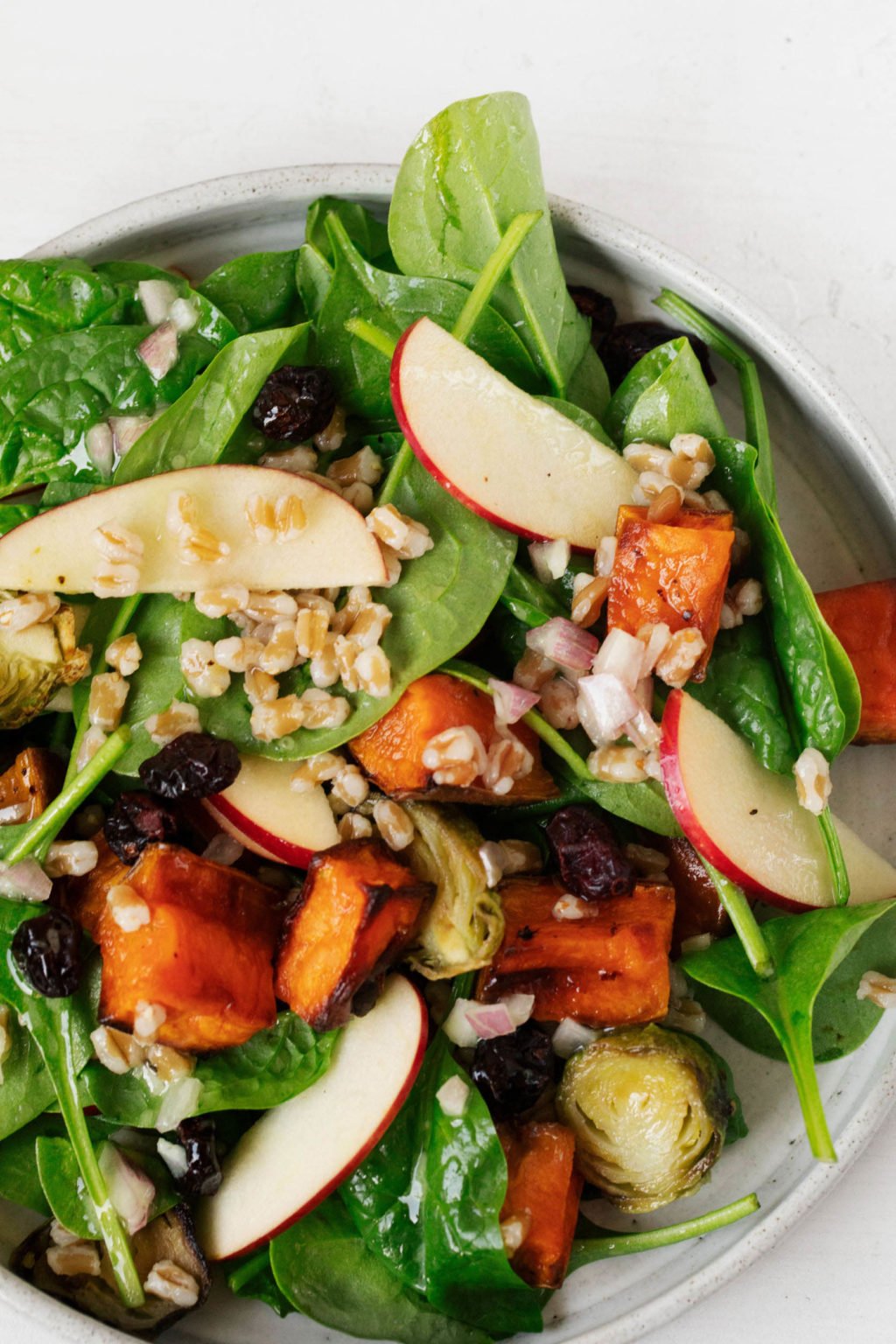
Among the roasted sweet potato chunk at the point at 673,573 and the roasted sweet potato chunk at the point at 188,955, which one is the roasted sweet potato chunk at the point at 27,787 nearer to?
the roasted sweet potato chunk at the point at 188,955

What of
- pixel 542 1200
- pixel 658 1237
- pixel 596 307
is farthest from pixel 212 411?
pixel 658 1237

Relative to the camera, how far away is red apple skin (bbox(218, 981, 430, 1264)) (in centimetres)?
192

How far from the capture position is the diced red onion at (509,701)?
192 centimetres

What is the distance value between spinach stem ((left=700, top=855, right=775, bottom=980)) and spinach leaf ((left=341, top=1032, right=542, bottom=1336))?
50 cm

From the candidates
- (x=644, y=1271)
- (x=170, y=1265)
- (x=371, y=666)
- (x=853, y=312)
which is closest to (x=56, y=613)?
(x=371, y=666)

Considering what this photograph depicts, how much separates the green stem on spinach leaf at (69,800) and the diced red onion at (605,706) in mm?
760

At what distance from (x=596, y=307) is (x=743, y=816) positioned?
3.31ft

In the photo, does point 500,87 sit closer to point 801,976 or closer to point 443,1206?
point 801,976

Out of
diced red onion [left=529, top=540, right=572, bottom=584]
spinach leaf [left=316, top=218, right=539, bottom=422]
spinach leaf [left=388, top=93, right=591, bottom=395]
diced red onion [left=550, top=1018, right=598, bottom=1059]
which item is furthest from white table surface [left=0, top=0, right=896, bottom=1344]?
diced red onion [left=550, top=1018, right=598, bottom=1059]

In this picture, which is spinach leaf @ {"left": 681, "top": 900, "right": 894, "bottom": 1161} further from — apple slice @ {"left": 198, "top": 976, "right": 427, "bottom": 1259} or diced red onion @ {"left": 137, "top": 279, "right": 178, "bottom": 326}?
diced red onion @ {"left": 137, "top": 279, "right": 178, "bottom": 326}

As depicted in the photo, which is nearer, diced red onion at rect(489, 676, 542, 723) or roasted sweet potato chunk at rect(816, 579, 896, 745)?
diced red onion at rect(489, 676, 542, 723)

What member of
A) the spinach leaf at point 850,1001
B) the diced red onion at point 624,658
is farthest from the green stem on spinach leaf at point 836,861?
the diced red onion at point 624,658

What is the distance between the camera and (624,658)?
189cm

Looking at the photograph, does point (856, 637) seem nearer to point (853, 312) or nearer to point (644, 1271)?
point (853, 312)
